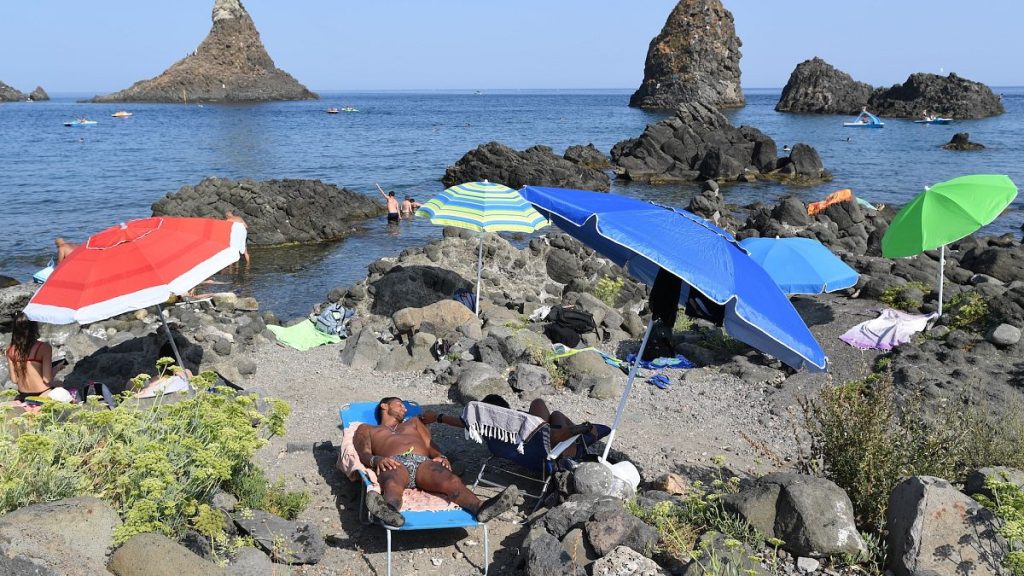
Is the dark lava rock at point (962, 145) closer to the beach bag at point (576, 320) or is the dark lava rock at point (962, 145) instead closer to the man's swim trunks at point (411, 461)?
the beach bag at point (576, 320)

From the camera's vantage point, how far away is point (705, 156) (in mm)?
41375

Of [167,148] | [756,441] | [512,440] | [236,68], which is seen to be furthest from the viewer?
[236,68]

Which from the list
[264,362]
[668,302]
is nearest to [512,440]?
[668,302]

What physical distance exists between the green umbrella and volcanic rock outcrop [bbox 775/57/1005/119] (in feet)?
304

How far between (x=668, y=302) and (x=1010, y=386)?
530 cm

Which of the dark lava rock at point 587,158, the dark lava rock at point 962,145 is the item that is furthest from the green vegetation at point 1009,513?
the dark lava rock at point 962,145

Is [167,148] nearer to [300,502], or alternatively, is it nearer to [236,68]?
[300,502]

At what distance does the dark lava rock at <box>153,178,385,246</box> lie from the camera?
24.3 meters

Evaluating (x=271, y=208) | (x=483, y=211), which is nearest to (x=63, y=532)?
(x=483, y=211)

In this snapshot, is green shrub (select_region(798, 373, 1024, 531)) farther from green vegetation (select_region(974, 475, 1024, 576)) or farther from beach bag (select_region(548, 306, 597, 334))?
beach bag (select_region(548, 306, 597, 334))

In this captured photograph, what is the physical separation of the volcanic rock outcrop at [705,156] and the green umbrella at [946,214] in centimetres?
2990

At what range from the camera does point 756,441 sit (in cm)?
777

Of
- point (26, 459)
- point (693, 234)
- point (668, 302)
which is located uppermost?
point (693, 234)

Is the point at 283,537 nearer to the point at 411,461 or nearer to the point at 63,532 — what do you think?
the point at 411,461
